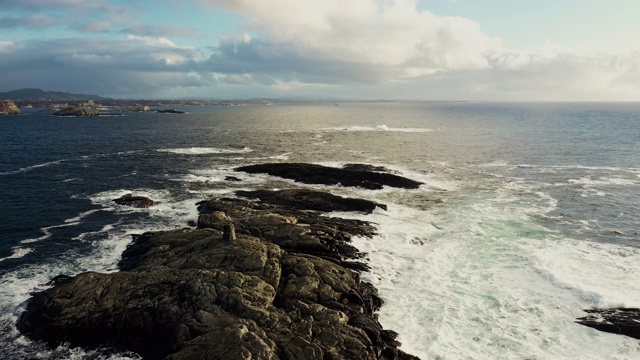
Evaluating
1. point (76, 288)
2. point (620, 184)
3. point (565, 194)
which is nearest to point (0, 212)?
point (76, 288)

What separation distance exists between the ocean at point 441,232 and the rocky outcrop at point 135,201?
56.6 inches

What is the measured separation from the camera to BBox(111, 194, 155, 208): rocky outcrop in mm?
44588

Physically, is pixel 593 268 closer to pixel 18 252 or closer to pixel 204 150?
pixel 18 252

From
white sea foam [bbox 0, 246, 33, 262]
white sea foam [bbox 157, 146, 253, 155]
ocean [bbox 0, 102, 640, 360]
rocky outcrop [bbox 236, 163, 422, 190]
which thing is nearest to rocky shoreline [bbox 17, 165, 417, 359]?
ocean [bbox 0, 102, 640, 360]

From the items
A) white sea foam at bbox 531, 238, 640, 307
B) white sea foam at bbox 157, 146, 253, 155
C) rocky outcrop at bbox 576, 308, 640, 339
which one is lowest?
rocky outcrop at bbox 576, 308, 640, 339

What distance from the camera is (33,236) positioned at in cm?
3619

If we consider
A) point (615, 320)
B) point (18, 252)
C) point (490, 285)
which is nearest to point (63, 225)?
point (18, 252)

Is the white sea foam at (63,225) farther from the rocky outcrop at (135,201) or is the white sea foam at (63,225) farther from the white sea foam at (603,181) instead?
the white sea foam at (603,181)

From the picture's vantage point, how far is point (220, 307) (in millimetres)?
21453

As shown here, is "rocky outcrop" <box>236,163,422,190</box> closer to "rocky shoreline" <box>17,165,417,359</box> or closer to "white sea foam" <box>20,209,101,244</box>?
"rocky shoreline" <box>17,165,417,359</box>

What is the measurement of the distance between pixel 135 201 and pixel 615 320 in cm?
4608

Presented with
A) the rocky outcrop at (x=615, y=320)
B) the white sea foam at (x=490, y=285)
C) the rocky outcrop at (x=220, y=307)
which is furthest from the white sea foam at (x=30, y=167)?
the rocky outcrop at (x=615, y=320)

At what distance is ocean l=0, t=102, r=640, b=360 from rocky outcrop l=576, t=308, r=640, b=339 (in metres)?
0.59

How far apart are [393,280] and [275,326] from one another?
11988mm
